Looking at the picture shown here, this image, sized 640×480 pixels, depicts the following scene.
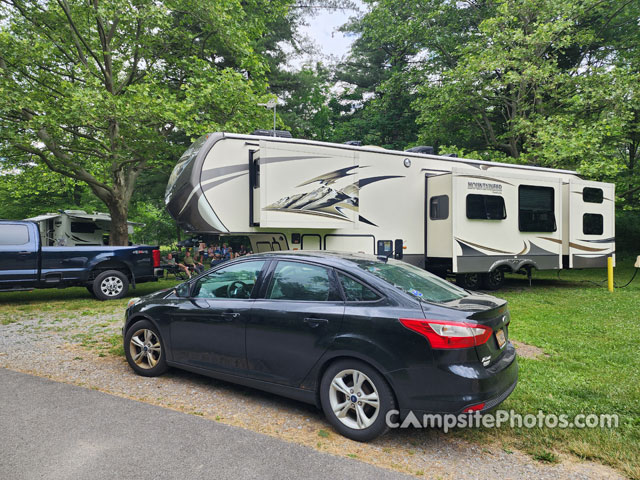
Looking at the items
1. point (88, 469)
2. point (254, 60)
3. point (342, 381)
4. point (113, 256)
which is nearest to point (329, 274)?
point (342, 381)

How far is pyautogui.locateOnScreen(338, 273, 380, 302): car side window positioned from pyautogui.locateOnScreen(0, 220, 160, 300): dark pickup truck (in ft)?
26.0

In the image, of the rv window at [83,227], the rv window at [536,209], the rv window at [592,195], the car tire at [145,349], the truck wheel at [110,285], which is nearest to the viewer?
the car tire at [145,349]

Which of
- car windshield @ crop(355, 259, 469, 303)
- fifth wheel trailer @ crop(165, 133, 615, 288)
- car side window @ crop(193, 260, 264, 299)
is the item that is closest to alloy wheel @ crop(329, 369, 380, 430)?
car windshield @ crop(355, 259, 469, 303)

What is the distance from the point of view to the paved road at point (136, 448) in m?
2.76

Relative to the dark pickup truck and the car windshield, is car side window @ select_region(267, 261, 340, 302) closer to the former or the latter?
the car windshield

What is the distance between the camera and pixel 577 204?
11.5 metres

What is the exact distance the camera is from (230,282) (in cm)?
418

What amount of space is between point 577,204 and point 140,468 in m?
12.3

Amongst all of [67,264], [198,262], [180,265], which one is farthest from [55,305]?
[198,262]

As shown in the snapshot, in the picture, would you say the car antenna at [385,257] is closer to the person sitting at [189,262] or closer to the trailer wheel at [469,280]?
the trailer wheel at [469,280]

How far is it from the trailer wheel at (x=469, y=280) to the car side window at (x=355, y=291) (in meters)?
8.21

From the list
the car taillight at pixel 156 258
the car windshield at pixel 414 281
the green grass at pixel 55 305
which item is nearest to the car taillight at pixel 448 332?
the car windshield at pixel 414 281

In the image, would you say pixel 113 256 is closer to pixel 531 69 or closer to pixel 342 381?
pixel 342 381

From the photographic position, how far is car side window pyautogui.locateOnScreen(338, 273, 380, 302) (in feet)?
11.0
